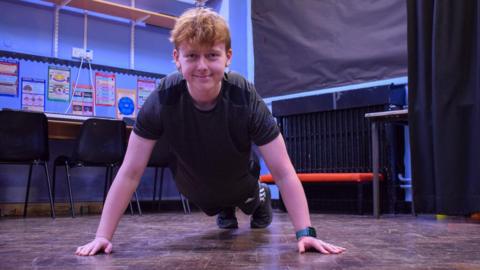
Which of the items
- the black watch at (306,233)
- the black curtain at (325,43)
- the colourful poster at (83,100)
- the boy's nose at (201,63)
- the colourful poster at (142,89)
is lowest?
the black watch at (306,233)

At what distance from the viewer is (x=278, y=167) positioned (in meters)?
1.63

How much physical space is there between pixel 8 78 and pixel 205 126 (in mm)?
3356

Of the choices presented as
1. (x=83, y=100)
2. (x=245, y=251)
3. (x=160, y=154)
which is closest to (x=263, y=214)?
(x=245, y=251)

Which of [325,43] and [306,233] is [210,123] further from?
[325,43]

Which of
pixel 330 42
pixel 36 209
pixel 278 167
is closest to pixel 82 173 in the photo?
pixel 36 209

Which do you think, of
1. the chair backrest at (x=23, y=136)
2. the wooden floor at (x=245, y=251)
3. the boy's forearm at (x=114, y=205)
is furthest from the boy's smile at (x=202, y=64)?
the chair backrest at (x=23, y=136)

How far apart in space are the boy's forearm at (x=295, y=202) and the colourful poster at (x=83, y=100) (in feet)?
11.8

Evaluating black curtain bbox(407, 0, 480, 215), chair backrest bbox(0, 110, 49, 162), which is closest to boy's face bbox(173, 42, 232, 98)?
black curtain bbox(407, 0, 480, 215)

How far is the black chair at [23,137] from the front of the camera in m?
A: 3.58

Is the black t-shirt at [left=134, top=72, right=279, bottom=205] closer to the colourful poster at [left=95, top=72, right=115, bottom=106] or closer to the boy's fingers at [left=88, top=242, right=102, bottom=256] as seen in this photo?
the boy's fingers at [left=88, top=242, right=102, bottom=256]

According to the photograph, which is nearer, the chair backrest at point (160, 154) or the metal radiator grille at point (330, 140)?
the metal radiator grille at point (330, 140)

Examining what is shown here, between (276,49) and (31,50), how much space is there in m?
2.46

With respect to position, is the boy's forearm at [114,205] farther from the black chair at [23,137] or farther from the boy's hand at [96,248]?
the black chair at [23,137]

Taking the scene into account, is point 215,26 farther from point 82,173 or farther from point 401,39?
point 82,173
